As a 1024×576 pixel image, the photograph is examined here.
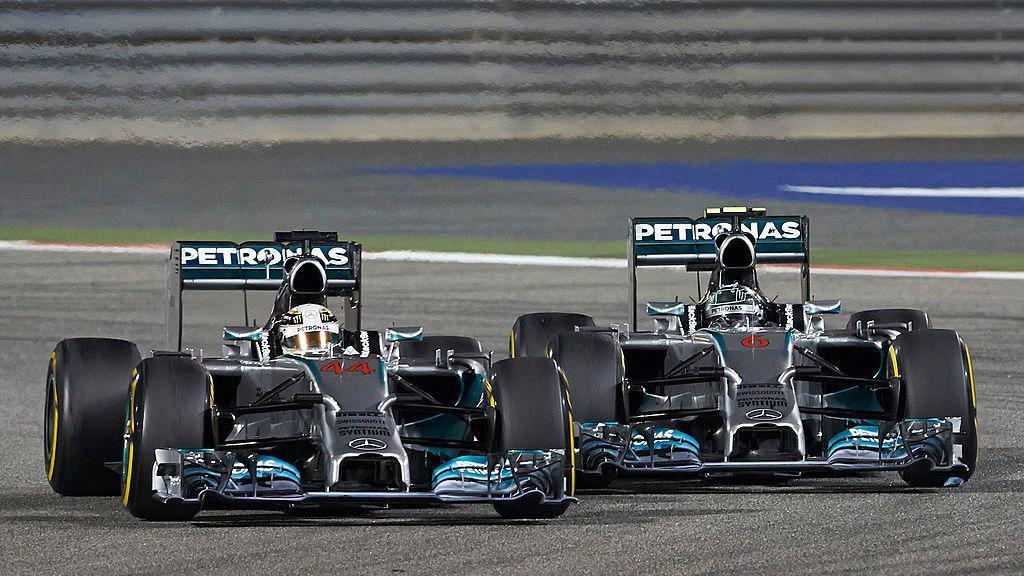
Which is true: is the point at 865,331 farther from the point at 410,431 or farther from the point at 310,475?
the point at 310,475

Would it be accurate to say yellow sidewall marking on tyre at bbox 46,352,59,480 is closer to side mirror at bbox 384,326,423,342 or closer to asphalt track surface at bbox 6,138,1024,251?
side mirror at bbox 384,326,423,342

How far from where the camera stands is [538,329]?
42.2ft

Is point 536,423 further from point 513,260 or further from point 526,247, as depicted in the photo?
point 526,247

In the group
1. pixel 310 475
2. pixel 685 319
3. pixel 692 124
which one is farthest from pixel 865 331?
pixel 692 124

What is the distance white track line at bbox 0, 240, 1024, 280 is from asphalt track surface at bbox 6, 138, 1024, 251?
178 cm

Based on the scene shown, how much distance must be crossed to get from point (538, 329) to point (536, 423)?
2814mm

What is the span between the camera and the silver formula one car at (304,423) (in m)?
9.71

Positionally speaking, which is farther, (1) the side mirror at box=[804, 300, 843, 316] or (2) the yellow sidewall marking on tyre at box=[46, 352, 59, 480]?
(1) the side mirror at box=[804, 300, 843, 316]

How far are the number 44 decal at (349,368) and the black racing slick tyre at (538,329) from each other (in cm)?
249

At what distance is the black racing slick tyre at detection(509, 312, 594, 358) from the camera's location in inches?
503

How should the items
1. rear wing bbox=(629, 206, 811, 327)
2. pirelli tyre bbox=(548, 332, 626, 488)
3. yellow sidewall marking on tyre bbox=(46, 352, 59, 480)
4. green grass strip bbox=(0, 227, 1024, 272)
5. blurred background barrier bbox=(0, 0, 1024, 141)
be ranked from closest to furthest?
yellow sidewall marking on tyre bbox=(46, 352, 59, 480) → pirelli tyre bbox=(548, 332, 626, 488) → rear wing bbox=(629, 206, 811, 327) → green grass strip bbox=(0, 227, 1024, 272) → blurred background barrier bbox=(0, 0, 1024, 141)

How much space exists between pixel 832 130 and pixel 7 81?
38.8 ft

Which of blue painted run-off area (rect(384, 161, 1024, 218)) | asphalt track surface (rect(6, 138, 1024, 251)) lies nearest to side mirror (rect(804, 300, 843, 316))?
asphalt track surface (rect(6, 138, 1024, 251))

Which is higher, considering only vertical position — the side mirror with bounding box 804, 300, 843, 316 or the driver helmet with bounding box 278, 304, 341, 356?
the side mirror with bounding box 804, 300, 843, 316
